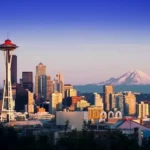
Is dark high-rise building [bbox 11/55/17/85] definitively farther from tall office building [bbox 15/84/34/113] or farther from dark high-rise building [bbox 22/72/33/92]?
tall office building [bbox 15/84/34/113]

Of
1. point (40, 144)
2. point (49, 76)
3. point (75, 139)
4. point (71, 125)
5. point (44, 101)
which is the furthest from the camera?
point (49, 76)

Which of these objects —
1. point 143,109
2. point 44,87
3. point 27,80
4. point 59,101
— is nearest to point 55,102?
point 59,101

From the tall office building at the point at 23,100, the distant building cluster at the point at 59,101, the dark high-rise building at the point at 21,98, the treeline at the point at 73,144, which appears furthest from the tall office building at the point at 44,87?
the treeline at the point at 73,144

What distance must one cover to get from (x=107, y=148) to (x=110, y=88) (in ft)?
211

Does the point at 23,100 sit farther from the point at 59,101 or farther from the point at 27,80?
the point at 27,80

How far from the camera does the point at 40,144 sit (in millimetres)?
24297

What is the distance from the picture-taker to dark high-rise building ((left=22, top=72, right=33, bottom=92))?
3339 inches

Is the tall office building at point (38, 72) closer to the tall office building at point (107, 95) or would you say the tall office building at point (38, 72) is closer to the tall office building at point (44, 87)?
the tall office building at point (44, 87)

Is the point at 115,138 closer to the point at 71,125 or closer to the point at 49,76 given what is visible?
the point at 71,125

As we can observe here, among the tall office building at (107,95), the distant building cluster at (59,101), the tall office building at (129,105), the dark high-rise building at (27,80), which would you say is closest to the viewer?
the distant building cluster at (59,101)

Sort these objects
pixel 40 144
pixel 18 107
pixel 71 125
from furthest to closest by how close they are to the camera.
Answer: pixel 18 107 → pixel 71 125 → pixel 40 144

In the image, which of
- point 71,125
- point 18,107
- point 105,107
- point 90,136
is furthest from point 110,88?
point 90,136

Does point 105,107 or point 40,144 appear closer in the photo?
point 40,144

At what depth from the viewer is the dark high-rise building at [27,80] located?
3339 inches
